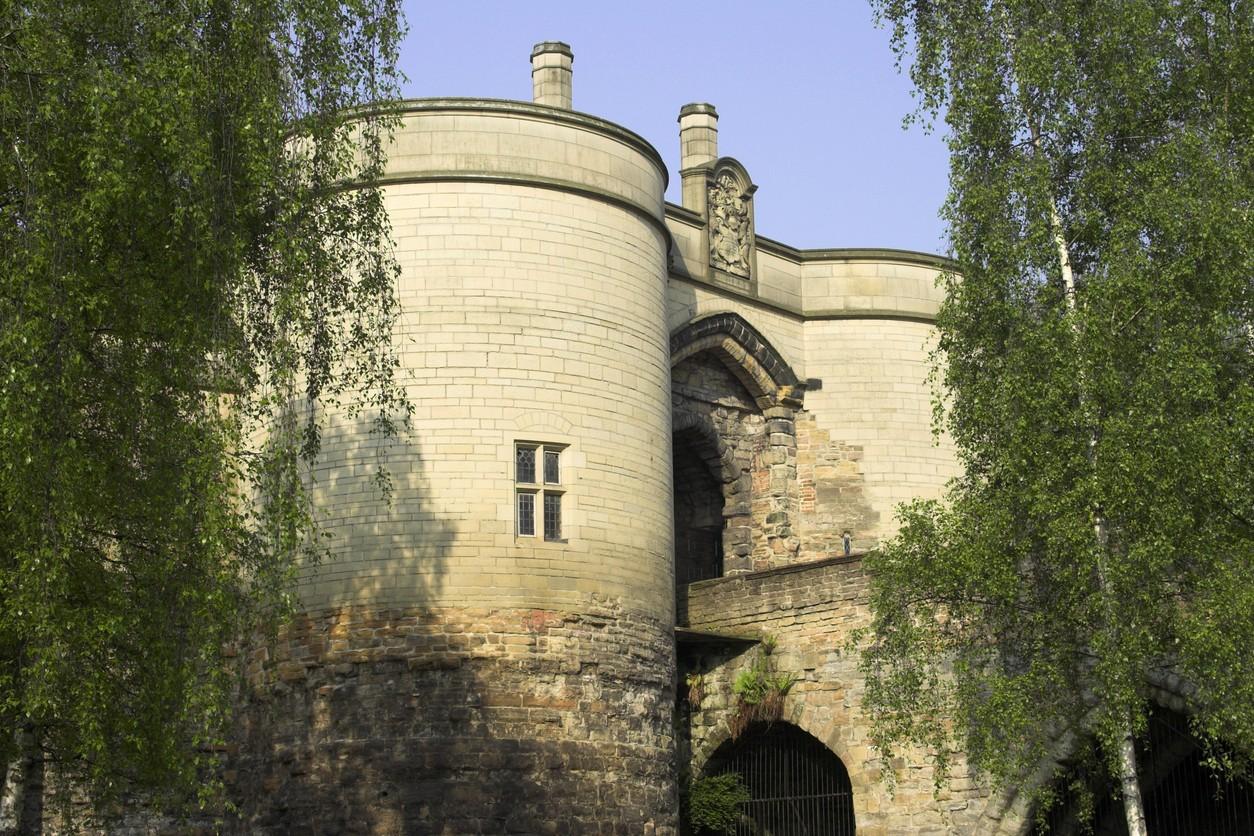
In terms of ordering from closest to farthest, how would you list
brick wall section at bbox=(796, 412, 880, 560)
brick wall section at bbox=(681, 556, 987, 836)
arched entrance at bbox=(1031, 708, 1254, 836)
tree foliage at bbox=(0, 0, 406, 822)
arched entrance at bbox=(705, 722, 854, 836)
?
1. tree foliage at bbox=(0, 0, 406, 822)
2. arched entrance at bbox=(1031, 708, 1254, 836)
3. brick wall section at bbox=(681, 556, 987, 836)
4. arched entrance at bbox=(705, 722, 854, 836)
5. brick wall section at bbox=(796, 412, 880, 560)

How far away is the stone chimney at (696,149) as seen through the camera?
24.7 meters

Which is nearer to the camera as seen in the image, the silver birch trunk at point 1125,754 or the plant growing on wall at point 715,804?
the silver birch trunk at point 1125,754

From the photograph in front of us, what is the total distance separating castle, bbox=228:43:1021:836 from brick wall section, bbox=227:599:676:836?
26 millimetres

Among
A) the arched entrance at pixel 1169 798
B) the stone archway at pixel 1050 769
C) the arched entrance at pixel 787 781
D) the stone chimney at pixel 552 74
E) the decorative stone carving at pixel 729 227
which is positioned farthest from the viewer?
the decorative stone carving at pixel 729 227

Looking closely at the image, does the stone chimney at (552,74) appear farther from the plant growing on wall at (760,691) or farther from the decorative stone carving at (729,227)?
the plant growing on wall at (760,691)

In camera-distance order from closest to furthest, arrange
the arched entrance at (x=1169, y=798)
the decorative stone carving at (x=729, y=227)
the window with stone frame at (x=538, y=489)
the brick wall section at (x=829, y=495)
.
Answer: the window with stone frame at (x=538, y=489) → the arched entrance at (x=1169, y=798) → the decorative stone carving at (x=729, y=227) → the brick wall section at (x=829, y=495)

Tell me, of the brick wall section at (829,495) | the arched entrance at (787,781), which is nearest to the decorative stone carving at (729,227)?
the brick wall section at (829,495)

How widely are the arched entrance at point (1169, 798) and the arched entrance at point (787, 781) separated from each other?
2596mm

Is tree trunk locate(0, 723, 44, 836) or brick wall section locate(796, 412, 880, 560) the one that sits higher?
brick wall section locate(796, 412, 880, 560)

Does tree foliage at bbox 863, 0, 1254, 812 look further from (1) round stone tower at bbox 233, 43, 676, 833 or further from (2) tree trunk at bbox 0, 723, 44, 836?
(2) tree trunk at bbox 0, 723, 44, 836

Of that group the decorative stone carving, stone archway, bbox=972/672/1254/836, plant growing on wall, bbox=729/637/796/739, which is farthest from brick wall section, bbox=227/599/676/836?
the decorative stone carving

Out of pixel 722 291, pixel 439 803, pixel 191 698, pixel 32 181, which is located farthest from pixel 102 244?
pixel 722 291

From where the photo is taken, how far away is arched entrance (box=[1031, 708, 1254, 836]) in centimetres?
1947

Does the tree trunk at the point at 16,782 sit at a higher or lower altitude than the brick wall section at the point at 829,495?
lower
